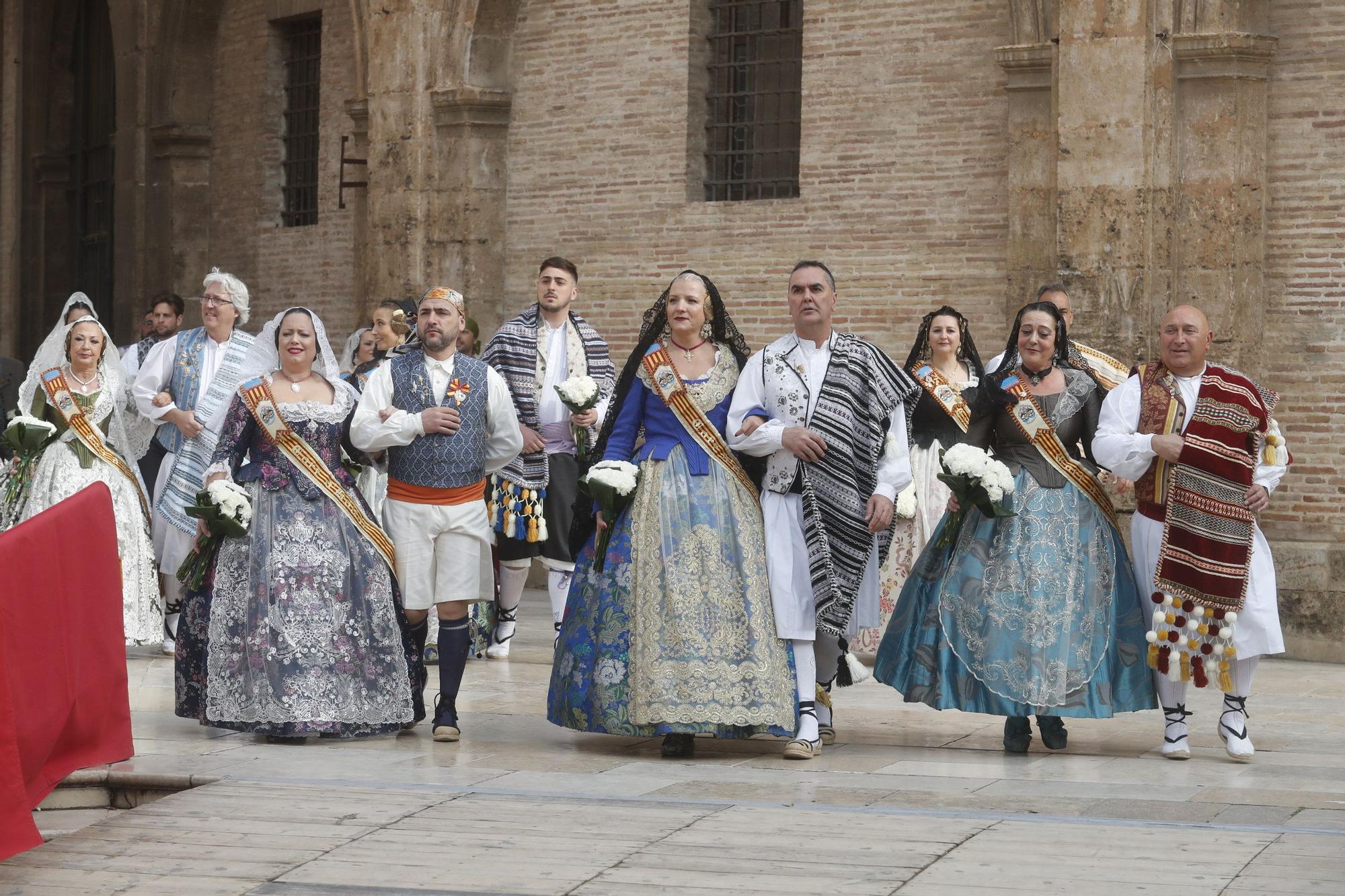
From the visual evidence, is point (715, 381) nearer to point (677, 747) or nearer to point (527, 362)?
point (677, 747)

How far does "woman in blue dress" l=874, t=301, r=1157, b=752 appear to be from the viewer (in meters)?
7.19

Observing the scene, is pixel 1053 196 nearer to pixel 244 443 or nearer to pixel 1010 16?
pixel 1010 16

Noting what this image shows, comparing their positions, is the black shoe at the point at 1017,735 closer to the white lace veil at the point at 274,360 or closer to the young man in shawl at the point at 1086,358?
the young man in shawl at the point at 1086,358

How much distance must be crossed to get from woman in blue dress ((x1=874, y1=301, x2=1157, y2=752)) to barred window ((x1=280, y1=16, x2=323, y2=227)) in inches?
458

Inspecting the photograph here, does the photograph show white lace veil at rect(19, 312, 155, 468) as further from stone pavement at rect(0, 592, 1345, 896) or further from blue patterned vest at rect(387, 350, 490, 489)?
blue patterned vest at rect(387, 350, 490, 489)

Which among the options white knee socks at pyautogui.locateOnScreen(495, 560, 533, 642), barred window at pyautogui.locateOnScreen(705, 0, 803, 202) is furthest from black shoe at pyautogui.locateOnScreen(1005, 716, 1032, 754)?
barred window at pyautogui.locateOnScreen(705, 0, 803, 202)

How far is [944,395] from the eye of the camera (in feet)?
31.5

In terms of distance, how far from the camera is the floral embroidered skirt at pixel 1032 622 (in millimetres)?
7180

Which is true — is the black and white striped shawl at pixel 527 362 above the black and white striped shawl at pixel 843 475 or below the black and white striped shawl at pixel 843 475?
above

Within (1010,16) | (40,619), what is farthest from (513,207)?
(40,619)

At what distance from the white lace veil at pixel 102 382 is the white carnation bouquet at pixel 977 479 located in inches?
185

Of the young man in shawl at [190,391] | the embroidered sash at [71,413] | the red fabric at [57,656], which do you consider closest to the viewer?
the red fabric at [57,656]

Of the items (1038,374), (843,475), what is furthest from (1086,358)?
(843,475)

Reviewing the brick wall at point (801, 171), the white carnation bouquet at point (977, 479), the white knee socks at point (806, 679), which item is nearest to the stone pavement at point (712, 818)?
the white knee socks at point (806, 679)
